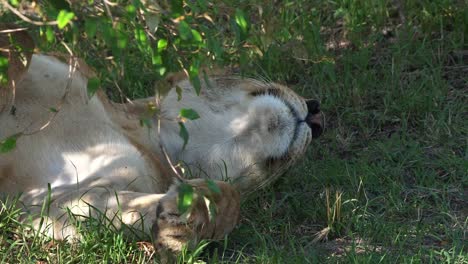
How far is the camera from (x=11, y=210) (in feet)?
12.7

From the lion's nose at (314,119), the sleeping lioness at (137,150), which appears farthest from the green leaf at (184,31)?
the lion's nose at (314,119)

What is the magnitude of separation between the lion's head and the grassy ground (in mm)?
139

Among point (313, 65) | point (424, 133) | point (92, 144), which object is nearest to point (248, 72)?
point (313, 65)

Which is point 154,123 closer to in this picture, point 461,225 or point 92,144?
point 92,144

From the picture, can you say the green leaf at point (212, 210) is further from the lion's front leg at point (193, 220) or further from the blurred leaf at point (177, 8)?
the blurred leaf at point (177, 8)

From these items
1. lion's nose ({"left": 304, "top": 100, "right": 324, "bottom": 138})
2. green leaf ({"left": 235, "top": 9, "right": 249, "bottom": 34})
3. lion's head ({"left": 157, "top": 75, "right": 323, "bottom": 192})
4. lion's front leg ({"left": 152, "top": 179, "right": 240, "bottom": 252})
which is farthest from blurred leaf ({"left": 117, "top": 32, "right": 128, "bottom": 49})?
lion's nose ({"left": 304, "top": 100, "right": 324, "bottom": 138})

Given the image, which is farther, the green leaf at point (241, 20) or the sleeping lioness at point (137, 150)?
the sleeping lioness at point (137, 150)

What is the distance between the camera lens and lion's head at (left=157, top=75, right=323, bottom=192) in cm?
447

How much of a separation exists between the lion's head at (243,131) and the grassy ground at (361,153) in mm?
139

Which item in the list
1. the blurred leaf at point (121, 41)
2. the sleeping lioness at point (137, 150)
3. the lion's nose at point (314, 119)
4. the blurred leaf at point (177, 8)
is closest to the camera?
the blurred leaf at point (121, 41)

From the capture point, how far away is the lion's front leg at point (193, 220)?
3543 millimetres

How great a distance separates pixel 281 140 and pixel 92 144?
0.81m

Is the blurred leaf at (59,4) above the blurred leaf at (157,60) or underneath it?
above

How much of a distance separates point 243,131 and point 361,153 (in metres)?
0.76
